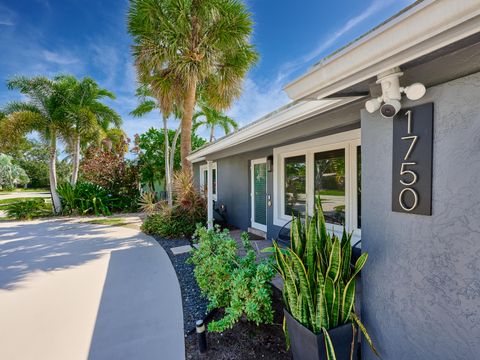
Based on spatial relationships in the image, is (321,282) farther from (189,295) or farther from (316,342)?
(189,295)

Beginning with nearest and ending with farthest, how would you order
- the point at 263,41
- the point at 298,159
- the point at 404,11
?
1. the point at 404,11
2. the point at 298,159
3. the point at 263,41

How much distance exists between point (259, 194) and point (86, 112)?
35.3 ft

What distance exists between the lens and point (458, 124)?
146cm

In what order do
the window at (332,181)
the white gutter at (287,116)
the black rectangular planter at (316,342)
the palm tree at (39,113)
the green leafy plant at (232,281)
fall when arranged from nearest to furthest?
the black rectangular planter at (316,342)
the white gutter at (287,116)
the green leafy plant at (232,281)
the window at (332,181)
the palm tree at (39,113)

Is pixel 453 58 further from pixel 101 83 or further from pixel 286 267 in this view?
pixel 101 83

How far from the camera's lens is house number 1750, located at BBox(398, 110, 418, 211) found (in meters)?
1.66

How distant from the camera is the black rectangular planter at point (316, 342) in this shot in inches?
69.7

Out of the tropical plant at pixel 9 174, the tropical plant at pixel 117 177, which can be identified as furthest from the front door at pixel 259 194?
the tropical plant at pixel 9 174

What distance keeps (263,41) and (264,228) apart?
6.93 m

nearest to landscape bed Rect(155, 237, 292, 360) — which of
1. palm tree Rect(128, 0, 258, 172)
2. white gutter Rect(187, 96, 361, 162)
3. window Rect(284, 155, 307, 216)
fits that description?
window Rect(284, 155, 307, 216)

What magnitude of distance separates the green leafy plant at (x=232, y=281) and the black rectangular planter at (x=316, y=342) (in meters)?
0.45

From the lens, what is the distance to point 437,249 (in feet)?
5.06

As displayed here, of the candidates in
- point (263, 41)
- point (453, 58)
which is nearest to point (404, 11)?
point (453, 58)

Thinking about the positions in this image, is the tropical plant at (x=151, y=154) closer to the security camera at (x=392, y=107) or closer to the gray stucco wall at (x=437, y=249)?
the gray stucco wall at (x=437, y=249)
